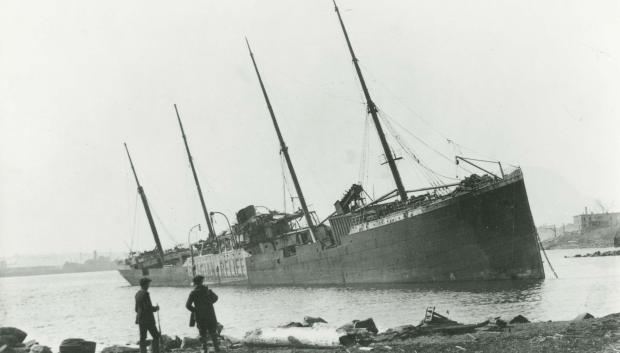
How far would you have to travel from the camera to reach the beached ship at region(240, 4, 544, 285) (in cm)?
2558

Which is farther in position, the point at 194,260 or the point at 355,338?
the point at 194,260

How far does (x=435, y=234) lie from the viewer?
2638cm

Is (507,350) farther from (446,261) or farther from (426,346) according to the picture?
(446,261)

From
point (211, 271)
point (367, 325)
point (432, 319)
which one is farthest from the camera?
point (211, 271)

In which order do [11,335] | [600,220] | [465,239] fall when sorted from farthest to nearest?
[600,220] → [465,239] → [11,335]

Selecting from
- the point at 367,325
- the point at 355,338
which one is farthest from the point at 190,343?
the point at 355,338

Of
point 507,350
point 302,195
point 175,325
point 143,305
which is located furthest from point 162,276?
point 507,350

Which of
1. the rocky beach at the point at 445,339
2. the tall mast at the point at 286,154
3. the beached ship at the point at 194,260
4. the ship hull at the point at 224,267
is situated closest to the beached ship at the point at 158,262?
the beached ship at the point at 194,260

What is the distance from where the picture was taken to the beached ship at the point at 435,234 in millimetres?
25578

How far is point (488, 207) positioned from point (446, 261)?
11.5ft

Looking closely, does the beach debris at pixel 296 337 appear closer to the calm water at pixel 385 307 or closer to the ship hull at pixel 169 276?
the calm water at pixel 385 307

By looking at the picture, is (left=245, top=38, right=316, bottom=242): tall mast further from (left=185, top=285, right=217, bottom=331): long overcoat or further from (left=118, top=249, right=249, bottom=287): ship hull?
(left=185, top=285, right=217, bottom=331): long overcoat

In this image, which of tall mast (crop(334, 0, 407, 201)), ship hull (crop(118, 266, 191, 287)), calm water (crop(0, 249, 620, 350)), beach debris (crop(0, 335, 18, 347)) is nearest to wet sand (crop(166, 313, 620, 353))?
calm water (crop(0, 249, 620, 350))

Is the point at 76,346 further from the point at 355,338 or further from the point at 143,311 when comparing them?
the point at 355,338
